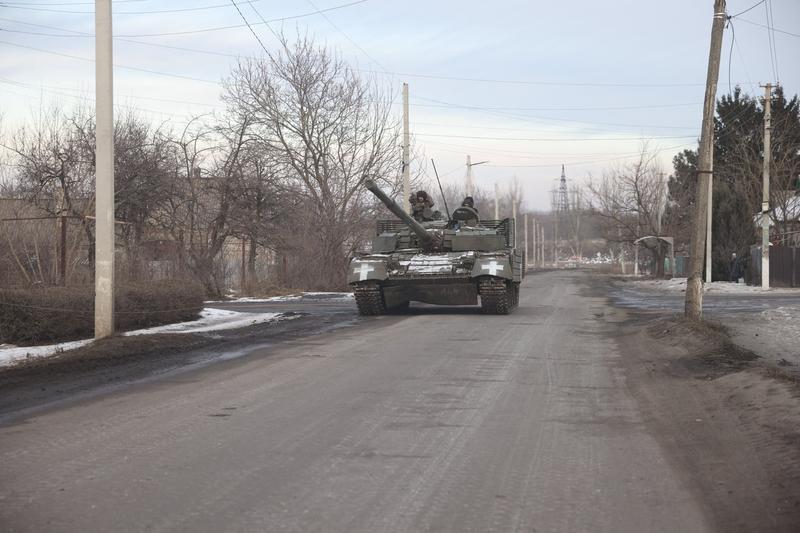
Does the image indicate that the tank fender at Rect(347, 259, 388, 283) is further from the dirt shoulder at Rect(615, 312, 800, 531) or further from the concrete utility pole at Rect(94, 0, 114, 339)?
the dirt shoulder at Rect(615, 312, 800, 531)

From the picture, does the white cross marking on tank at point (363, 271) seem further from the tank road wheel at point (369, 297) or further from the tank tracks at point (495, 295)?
the tank tracks at point (495, 295)

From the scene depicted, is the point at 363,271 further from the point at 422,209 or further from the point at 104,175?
the point at 104,175

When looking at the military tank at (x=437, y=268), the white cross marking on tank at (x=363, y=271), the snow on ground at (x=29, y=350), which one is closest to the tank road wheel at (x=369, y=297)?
the military tank at (x=437, y=268)

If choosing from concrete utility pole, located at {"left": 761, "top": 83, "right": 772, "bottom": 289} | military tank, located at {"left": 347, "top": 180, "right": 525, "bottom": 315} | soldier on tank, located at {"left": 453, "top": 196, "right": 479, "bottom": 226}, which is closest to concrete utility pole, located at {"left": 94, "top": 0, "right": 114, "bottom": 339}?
military tank, located at {"left": 347, "top": 180, "right": 525, "bottom": 315}

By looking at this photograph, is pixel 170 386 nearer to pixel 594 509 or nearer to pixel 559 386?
pixel 559 386

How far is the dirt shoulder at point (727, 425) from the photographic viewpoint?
4.31 meters

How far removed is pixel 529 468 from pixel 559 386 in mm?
3188

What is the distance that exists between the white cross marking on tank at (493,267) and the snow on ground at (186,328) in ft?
13.7

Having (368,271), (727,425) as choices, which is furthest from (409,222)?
(727,425)

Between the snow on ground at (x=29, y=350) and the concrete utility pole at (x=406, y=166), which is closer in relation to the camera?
the snow on ground at (x=29, y=350)

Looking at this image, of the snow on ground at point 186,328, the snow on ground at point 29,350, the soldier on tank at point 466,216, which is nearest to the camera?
the snow on ground at point 29,350

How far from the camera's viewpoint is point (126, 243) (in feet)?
69.6

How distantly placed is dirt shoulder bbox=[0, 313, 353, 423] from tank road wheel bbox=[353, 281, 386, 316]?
361cm

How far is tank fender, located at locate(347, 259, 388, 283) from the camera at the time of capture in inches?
680
